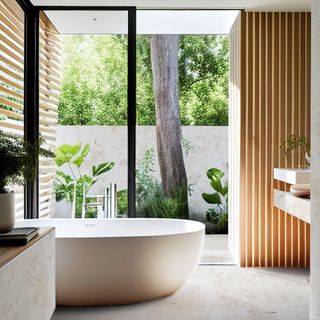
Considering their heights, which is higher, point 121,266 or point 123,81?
point 123,81

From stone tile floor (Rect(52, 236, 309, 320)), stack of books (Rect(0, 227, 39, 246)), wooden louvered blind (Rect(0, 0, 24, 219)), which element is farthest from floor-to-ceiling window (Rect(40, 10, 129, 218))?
stack of books (Rect(0, 227, 39, 246))

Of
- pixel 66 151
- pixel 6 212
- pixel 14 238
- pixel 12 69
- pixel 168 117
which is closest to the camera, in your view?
pixel 14 238

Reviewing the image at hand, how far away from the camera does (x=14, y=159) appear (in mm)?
2168

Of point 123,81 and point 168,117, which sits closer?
point 123,81

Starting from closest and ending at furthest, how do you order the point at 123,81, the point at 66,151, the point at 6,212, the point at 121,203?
1. the point at 6,212
2. the point at 66,151
3. the point at 121,203
4. the point at 123,81

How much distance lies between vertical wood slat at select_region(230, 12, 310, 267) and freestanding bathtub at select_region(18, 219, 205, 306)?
1206 mm

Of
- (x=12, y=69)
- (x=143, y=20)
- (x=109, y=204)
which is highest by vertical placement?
(x=143, y=20)

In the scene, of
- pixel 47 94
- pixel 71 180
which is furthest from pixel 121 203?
pixel 47 94

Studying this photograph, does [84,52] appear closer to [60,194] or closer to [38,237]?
[60,194]

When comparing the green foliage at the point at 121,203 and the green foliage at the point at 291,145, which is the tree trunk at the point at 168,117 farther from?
the green foliage at the point at 291,145

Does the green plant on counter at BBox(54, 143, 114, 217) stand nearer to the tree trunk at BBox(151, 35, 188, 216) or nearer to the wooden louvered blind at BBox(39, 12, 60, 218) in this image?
the wooden louvered blind at BBox(39, 12, 60, 218)

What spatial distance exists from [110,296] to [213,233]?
4021 millimetres

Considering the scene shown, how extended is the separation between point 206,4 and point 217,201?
3.46 meters

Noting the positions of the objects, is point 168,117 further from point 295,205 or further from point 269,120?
point 295,205
